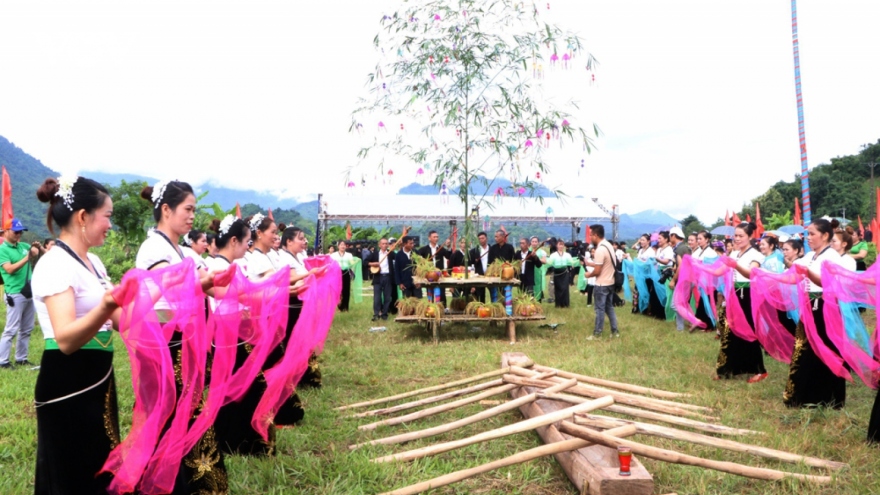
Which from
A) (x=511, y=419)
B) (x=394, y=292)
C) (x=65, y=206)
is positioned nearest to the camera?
(x=65, y=206)

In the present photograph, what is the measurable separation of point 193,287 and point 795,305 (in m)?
4.56

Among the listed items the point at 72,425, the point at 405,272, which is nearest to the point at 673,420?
the point at 72,425

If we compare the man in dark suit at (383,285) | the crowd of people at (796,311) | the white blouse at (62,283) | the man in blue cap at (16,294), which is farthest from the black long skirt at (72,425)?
the man in dark suit at (383,285)

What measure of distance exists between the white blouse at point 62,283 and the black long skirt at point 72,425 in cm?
15

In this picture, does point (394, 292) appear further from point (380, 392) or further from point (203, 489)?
point (203, 489)

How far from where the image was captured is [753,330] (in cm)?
560

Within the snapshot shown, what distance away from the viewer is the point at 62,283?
6.81ft

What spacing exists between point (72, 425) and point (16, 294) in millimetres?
5254

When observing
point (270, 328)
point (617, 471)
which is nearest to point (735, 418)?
point (617, 471)

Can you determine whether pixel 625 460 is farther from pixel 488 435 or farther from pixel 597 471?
pixel 488 435

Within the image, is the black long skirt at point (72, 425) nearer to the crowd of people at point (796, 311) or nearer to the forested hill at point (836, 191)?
the crowd of people at point (796, 311)

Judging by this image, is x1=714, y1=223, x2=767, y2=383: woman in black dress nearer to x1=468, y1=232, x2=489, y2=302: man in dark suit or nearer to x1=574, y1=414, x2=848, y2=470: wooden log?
x1=574, y1=414, x2=848, y2=470: wooden log

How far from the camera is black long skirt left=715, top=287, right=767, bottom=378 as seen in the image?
583 cm

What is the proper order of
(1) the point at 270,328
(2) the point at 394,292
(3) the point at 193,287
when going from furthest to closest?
(2) the point at 394,292, (1) the point at 270,328, (3) the point at 193,287
